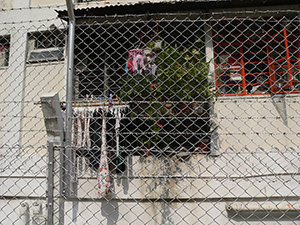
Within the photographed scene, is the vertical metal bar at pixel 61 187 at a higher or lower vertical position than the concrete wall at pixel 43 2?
lower

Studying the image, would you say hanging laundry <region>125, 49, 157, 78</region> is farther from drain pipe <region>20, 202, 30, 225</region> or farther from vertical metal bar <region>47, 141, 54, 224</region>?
drain pipe <region>20, 202, 30, 225</region>

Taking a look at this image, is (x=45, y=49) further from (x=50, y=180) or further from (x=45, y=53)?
(x=50, y=180)

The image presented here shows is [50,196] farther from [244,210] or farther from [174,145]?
[244,210]

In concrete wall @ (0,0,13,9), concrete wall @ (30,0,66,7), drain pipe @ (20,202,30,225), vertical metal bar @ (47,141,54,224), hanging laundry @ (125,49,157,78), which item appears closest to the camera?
vertical metal bar @ (47,141,54,224)

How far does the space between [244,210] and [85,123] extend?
2504 mm

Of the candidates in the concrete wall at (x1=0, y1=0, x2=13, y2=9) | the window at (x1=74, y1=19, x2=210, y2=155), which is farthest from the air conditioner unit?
the concrete wall at (x1=0, y1=0, x2=13, y2=9)

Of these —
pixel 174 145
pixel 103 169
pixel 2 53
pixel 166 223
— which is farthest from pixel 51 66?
pixel 166 223

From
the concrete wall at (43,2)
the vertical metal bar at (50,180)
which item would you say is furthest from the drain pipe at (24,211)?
the concrete wall at (43,2)

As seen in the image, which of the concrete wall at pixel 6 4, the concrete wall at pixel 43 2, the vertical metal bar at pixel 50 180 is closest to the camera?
the vertical metal bar at pixel 50 180

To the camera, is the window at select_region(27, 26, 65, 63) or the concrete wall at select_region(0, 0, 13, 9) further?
the concrete wall at select_region(0, 0, 13, 9)

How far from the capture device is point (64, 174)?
1.31 meters

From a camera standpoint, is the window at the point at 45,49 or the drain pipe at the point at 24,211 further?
the window at the point at 45,49

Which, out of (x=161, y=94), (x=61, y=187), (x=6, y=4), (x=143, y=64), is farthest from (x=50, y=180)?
(x=6, y=4)

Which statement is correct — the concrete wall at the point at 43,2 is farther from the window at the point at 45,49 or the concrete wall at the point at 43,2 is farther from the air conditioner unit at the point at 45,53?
the air conditioner unit at the point at 45,53
